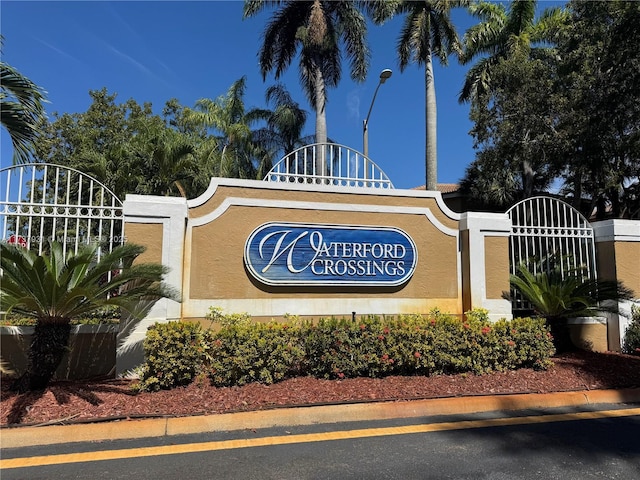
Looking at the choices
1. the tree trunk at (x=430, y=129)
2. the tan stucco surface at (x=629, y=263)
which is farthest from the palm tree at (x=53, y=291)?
the tree trunk at (x=430, y=129)

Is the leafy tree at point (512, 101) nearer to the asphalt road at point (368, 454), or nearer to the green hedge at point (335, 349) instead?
the green hedge at point (335, 349)

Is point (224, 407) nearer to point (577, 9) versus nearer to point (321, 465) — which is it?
point (321, 465)

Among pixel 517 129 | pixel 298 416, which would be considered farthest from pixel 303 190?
pixel 517 129

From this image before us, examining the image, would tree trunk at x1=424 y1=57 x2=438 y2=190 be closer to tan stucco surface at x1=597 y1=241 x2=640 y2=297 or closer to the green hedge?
tan stucco surface at x1=597 y1=241 x2=640 y2=297

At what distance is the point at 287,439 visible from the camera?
460 centimetres

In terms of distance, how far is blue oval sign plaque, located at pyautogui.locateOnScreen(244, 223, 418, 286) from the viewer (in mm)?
7617

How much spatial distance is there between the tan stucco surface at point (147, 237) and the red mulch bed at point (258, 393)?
5.84ft

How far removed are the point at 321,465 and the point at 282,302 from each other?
390 cm

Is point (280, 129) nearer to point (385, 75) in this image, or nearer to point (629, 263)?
point (385, 75)

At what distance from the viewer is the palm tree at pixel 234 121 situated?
24.0 metres

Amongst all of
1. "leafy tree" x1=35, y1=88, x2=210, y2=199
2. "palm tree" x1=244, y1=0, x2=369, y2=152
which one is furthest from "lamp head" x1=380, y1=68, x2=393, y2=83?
"leafy tree" x1=35, y1=88, x2=210, y2=199

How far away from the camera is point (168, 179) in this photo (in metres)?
15.4

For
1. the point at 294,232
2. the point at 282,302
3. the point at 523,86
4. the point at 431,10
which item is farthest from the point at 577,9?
the point at 282,302


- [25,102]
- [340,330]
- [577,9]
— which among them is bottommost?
[340,330]
